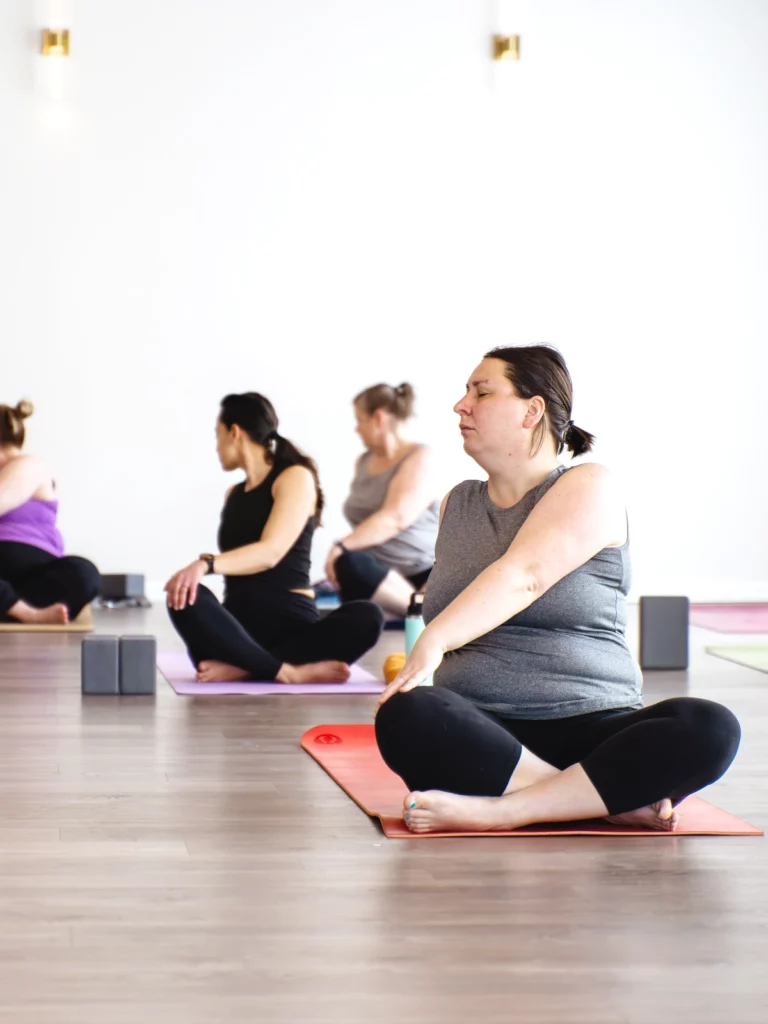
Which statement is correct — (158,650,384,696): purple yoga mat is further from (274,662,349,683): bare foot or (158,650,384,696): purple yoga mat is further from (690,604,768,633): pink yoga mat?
(690,604,768,633): pink yoga mat

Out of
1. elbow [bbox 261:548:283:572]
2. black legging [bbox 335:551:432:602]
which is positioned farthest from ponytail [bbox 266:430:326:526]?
black legging [bbox 335:551:432:602]

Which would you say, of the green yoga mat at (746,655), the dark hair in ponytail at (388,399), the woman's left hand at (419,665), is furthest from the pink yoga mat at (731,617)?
the woman's left hand at (419,665)

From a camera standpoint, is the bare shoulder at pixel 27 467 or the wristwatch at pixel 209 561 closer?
the wristwatch at pixel 209 561

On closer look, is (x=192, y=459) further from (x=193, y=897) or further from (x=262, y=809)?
(x=193, y=897)

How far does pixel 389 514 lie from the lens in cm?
461

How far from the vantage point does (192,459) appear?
5875mm

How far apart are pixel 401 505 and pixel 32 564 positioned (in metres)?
1.20

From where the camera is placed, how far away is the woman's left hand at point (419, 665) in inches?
72.1

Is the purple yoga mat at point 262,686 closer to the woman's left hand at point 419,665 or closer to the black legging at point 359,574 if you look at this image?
the black legging at point 359,574

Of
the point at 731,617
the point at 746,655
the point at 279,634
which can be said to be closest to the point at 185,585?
the point at 279,634

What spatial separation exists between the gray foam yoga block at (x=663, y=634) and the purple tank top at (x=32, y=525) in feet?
6.47

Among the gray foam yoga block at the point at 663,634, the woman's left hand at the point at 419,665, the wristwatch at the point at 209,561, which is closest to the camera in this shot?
the woman's left hand at the point at 419,665

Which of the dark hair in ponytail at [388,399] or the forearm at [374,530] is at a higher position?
the dark hair in ponytail at [388,399]

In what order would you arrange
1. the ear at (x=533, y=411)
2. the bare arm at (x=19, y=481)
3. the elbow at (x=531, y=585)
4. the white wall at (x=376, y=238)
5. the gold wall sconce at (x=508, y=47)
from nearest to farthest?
the elbow at (x=531, y=585) → the ear at (x=533, y=411) → the bare arm at (x=19, y=481) → the white wall at (x=376, y=238) → the gold wall sconce at (x=508, y=47)
